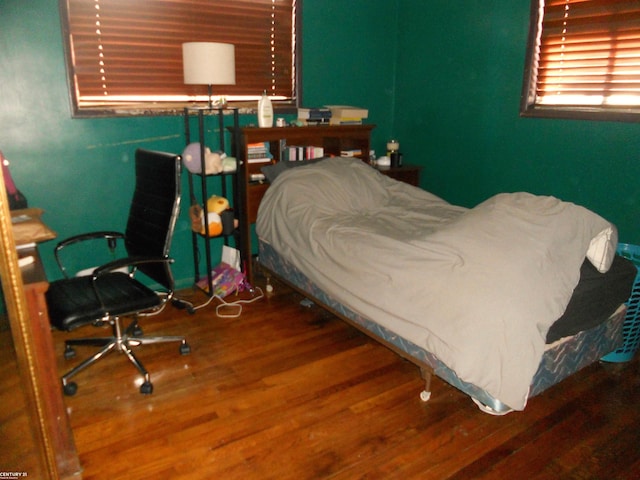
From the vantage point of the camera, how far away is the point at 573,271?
2113mm

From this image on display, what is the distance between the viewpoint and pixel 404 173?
4145 mm

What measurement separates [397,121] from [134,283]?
9.72 ft

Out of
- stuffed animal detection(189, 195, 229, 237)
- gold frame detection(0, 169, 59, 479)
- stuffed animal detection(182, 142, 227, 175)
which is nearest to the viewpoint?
gold frame detection(0, 169, 59, 479)

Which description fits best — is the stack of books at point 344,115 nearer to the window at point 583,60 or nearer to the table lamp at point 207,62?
the table lamp at point 207,62

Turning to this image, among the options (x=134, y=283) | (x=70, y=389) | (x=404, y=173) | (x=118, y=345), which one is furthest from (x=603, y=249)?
(x=70, y=389)

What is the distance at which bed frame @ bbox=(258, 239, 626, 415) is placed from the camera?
2.08 meters

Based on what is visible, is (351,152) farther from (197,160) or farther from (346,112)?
(197,160)

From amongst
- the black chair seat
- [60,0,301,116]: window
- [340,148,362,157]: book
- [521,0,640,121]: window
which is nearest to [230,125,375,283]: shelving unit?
[340,148,362,157]: book

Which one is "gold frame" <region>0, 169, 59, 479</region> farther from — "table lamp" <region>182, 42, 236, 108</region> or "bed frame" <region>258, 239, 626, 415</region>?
"table lamp" <region>182, 42, 236, 108</region>

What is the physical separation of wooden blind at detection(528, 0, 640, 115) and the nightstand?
3.58 ft

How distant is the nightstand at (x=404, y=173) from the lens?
3.99 metres

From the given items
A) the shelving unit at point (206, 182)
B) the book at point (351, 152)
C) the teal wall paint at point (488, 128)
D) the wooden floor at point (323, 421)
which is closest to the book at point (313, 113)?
the book at point (351, 152)

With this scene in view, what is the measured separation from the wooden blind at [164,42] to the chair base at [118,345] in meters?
1.55

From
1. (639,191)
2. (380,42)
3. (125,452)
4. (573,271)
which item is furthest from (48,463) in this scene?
(380,42)
